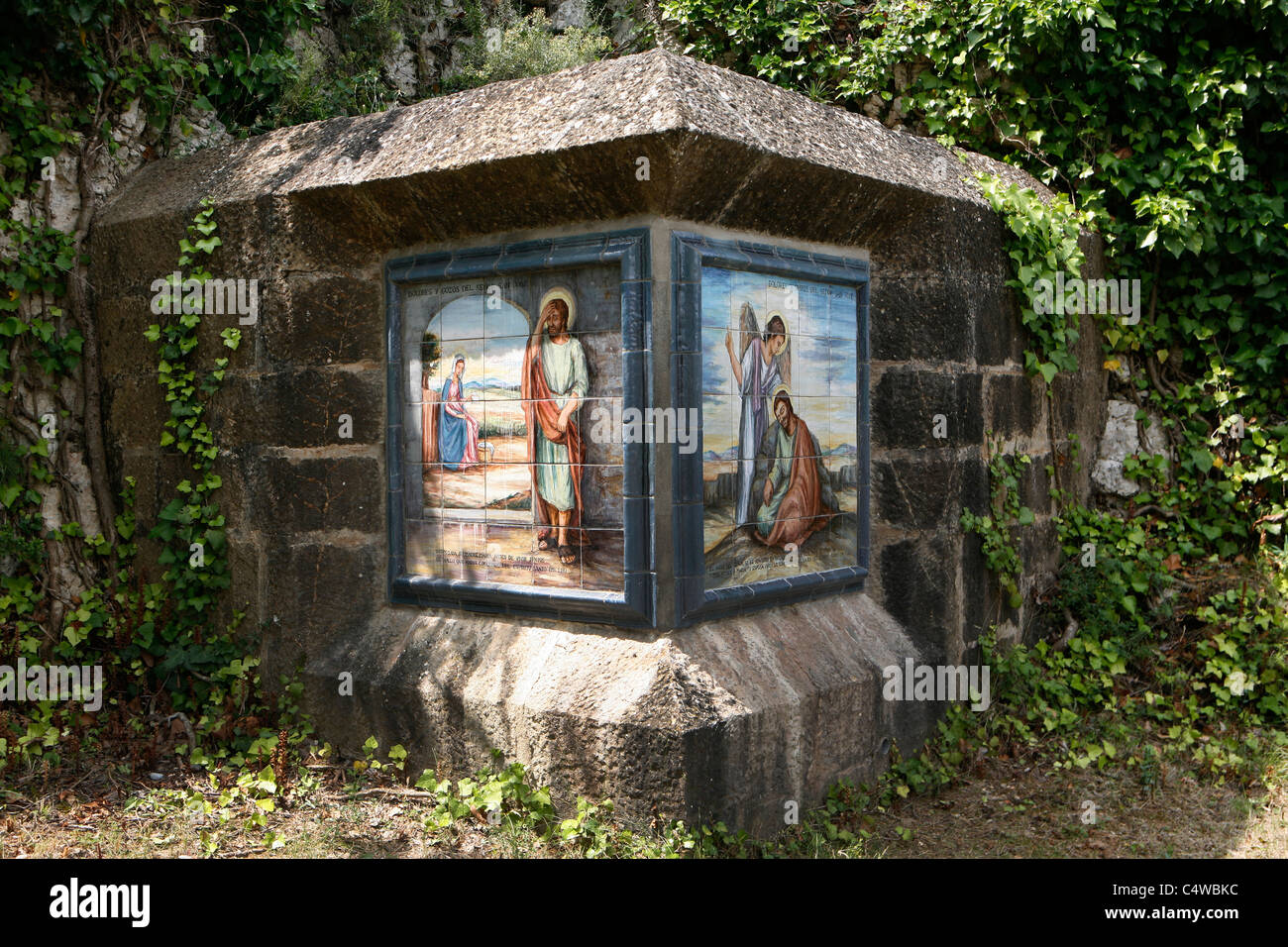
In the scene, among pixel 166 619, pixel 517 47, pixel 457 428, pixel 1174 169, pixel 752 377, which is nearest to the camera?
pixel 752 377

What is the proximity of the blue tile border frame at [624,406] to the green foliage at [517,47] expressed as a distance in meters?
3.69

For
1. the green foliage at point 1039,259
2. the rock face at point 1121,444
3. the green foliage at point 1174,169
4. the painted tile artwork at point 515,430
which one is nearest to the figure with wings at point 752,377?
the painted tile artwork at point 515,430

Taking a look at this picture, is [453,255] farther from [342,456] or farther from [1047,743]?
[1047,743]

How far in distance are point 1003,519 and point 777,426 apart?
1.39 meters

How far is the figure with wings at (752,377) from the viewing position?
151 inches

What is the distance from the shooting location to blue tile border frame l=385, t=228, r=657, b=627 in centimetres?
359

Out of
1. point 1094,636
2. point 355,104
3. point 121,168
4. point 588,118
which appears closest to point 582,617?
point 588,118

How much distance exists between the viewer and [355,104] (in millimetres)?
6793

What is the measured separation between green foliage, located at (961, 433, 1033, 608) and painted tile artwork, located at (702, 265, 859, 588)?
71 centimetres

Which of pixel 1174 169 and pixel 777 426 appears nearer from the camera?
pixel 777 426

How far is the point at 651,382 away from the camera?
3.58m

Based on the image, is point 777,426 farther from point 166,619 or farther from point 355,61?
point 355,61

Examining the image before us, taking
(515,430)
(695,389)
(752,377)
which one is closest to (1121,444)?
(752,377)

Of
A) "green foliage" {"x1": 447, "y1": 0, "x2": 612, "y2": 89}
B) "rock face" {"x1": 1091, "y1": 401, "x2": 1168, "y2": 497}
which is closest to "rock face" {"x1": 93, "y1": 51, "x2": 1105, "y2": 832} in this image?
"rock face" {"x1": 1091, "y1": 401, "x2": 1168, "y2": 497}
